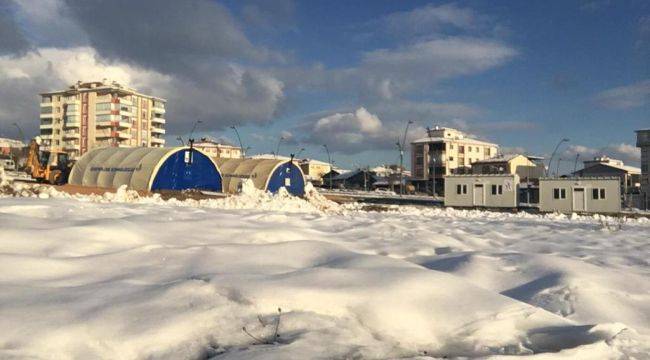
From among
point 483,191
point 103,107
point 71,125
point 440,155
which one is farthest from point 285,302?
point 71,125

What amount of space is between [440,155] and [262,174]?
5864cm

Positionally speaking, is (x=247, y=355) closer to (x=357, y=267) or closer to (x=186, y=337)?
(x=186, y=337)

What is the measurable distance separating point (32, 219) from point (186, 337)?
392 cm

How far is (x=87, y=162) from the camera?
32750mm

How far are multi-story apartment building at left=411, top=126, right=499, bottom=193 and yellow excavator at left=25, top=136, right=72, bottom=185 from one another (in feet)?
203

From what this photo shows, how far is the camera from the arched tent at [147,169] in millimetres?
29391

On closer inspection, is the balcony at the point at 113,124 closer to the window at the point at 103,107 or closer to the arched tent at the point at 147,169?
the window at the point at 103,107

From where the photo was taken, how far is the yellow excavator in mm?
33938

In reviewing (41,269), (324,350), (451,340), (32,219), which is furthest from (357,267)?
(32,219)

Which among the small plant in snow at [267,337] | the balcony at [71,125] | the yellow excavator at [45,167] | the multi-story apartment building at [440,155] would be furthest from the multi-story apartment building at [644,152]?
the balcony at [71,125]

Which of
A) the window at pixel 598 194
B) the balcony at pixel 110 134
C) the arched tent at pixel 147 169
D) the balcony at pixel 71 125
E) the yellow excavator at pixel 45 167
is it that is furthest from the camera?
the balcony at pixel 71 125

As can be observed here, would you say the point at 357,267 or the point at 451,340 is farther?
the point at 357,267

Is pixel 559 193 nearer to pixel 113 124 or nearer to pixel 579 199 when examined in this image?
pixel 579 199

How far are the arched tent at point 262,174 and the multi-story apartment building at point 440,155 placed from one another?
5039cm
